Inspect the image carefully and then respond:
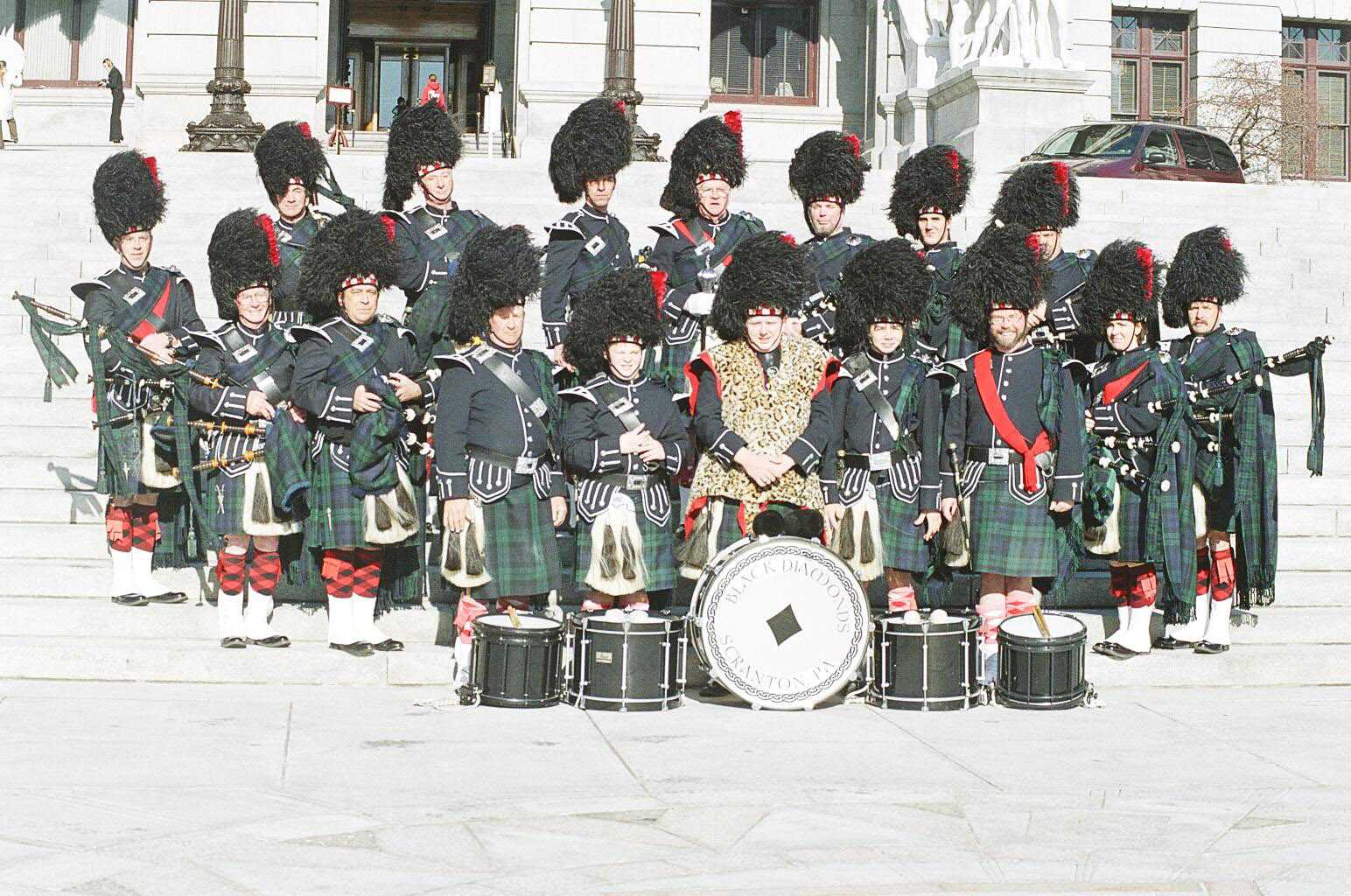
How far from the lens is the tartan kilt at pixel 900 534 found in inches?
325

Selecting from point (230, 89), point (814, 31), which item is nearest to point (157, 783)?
point (230, 89)

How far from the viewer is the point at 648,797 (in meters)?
6.06

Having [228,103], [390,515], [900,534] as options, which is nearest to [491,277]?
[390,515]

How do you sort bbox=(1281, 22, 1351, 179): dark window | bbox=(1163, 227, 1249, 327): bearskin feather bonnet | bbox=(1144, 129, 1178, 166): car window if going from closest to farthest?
1. bbox=(1163, 227, 1249, 327): bearskin feather bonnet
2. bbox=(1144, 129, 1178, 166): car window
3. bbox=(1281, 22, 1351, 179): dark window

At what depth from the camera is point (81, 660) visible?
806 cm

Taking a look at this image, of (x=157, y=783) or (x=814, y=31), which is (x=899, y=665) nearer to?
(x=157, y=783)

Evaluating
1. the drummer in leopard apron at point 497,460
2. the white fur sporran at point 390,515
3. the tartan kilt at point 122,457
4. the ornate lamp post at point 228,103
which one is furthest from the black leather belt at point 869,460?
the ornate lamp post at point 228,103

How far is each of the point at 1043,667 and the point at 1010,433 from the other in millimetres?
1096

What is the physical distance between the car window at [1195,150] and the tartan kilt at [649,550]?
1196 centimetres

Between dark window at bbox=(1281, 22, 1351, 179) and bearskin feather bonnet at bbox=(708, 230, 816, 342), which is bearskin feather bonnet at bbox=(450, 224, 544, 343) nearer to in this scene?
bearskin feather bonnet at bbox=(708, 230, 816, 342)

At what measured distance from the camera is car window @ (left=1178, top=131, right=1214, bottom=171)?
18.5 metres

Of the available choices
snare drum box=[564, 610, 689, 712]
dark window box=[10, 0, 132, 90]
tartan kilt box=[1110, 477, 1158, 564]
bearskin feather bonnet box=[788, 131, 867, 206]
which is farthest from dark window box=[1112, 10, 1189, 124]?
snare drum box=[564, 610, 689, 712]

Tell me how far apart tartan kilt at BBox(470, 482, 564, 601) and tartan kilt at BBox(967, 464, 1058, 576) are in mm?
1893

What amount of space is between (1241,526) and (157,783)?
5.20m
